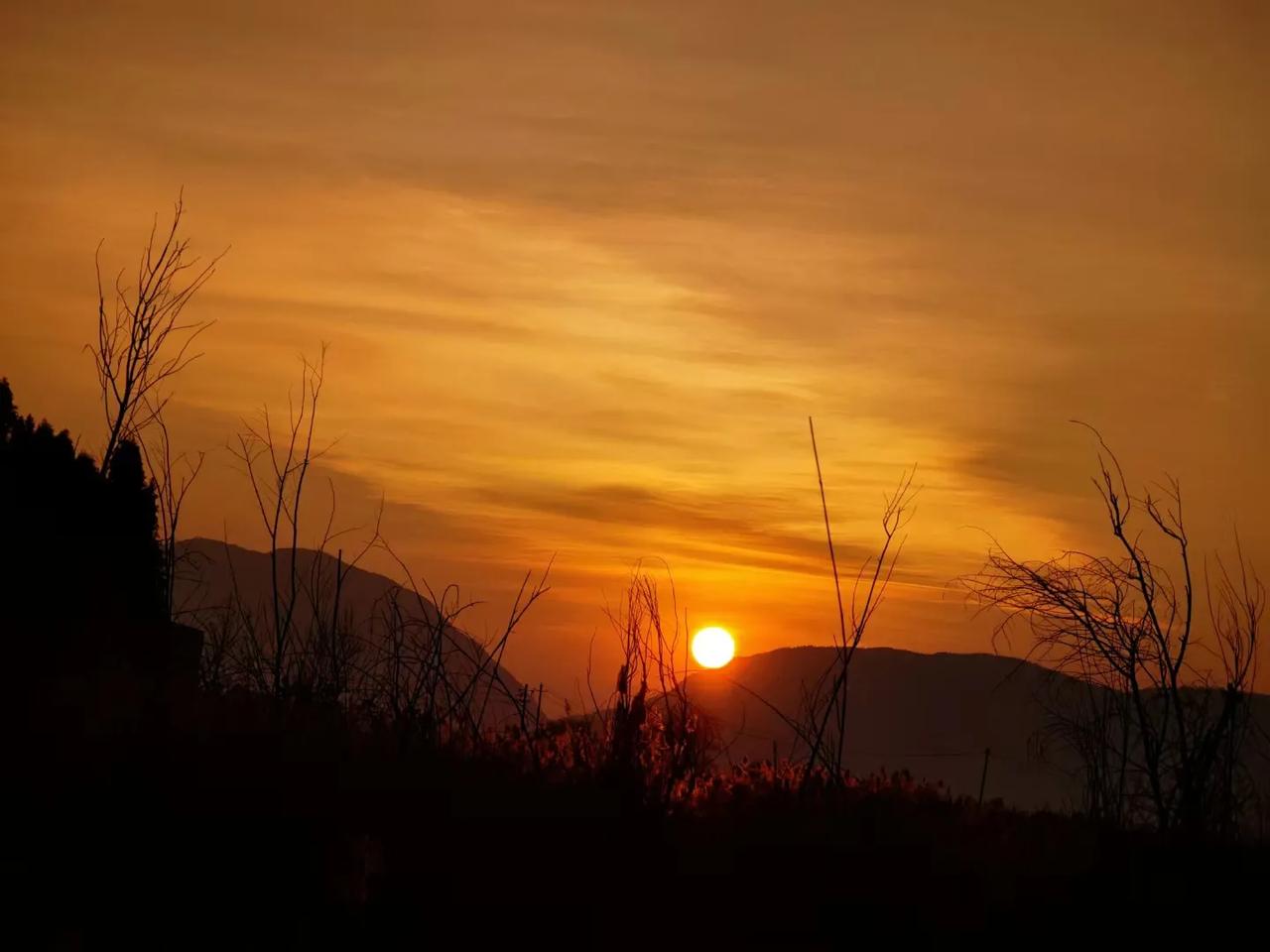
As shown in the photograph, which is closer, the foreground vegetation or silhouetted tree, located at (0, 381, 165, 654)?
the foreground vegetation

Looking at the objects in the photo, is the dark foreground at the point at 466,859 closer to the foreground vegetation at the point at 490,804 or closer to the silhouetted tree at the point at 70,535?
the foreground vegetation at the point at 490,804

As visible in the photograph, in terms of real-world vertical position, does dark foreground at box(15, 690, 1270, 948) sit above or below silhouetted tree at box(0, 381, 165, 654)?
below

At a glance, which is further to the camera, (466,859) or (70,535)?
(70,535)

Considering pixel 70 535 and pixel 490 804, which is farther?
pixel 70 535

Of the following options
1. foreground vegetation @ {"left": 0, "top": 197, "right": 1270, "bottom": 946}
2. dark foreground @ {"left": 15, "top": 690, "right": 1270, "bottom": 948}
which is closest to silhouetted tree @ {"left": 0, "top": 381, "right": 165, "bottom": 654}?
foreground vegetation @ {"left": 0, "top": 197, "right": 1270, "bottom": 946}

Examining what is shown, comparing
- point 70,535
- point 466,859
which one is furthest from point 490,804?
point 70,535

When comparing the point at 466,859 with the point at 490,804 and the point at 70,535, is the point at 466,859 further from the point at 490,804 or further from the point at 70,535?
the point at 70,535

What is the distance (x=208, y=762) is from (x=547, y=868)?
1.71m

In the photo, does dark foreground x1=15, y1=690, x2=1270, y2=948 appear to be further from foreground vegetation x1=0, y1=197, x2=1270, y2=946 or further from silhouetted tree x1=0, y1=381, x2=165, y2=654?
silhouetted tree x1=0, y1=381, x2=165, y2=654

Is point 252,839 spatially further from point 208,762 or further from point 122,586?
point 122,586

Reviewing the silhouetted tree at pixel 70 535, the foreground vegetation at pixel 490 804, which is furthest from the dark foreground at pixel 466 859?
the silhouetted tree at pixel 70 535

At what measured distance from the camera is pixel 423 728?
7.29 meters

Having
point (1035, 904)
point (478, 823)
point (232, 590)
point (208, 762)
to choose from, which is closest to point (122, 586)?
point (232, 590)

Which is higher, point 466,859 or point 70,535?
point 70,535
